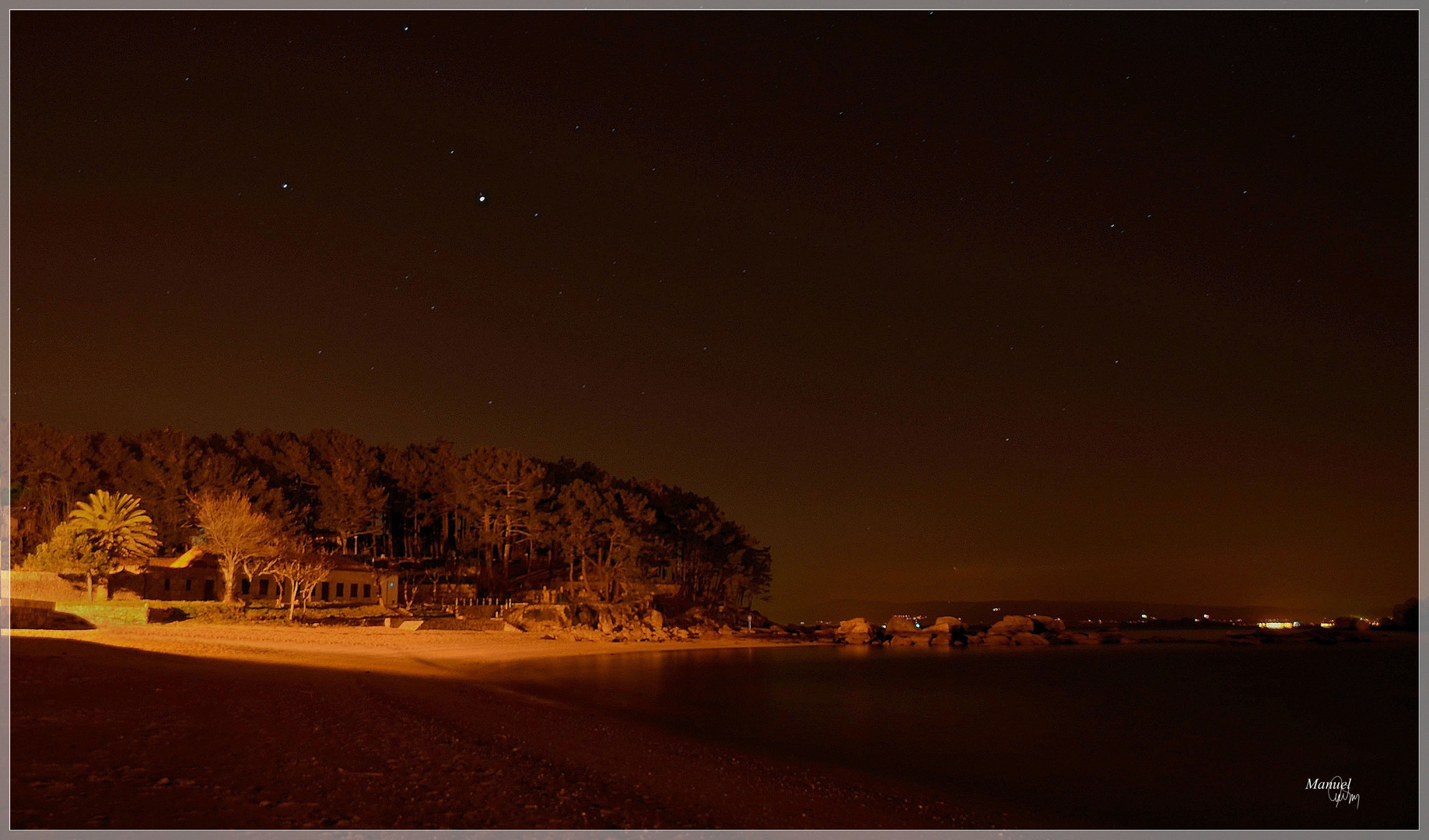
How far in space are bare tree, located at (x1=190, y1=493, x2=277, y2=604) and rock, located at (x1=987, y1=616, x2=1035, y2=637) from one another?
65057 mm

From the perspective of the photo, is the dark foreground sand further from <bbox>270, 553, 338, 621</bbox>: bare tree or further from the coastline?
<bbox>270, 553, 338, 621</bbox>: bare tree

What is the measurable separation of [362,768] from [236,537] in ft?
128

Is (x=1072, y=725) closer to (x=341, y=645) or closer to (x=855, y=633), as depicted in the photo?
(x=341, y=645)

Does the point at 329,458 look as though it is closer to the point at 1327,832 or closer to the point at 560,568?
the point at 560,568

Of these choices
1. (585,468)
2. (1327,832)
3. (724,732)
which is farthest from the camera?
(585,468)

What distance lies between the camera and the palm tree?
4047 centimetres

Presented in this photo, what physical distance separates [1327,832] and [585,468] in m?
70.0

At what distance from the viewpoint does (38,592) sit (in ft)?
118

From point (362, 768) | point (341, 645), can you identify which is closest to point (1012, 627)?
point (341, 645)

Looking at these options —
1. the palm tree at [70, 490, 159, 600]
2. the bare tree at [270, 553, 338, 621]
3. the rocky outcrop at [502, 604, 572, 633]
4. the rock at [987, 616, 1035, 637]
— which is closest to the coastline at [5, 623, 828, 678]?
the rocky outcrop at [502, 604, 572, 633]

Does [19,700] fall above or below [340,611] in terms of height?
above

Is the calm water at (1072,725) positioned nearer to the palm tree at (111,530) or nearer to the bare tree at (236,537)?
the bare tree at (236,537)

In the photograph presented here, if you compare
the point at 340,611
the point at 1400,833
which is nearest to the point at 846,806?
the point at 1400,833

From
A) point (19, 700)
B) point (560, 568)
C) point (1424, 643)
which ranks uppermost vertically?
point (19, 700)
